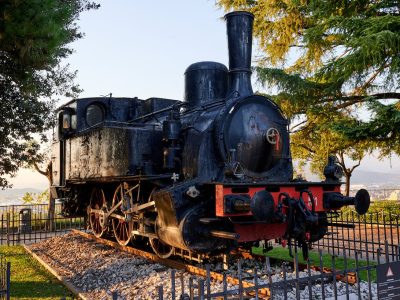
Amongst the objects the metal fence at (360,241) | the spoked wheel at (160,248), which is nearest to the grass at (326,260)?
the metal fence at (360,241)

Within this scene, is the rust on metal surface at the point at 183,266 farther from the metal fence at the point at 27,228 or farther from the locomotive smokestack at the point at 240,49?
the metal fence at the point at 27,228

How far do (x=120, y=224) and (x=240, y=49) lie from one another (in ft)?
14.5

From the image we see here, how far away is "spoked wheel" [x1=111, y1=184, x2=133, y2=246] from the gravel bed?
0.94 feet

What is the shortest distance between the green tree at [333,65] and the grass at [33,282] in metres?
7.32

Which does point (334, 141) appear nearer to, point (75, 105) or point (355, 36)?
point (355, 36)

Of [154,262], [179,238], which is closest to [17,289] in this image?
[154,262]

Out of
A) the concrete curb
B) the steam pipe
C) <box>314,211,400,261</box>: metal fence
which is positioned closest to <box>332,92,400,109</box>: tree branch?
<box>314,211,400,261</box>: metal fence

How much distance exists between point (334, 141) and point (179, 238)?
10.9m

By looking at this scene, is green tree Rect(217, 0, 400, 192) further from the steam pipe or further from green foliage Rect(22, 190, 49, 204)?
green foliage Rect(22, 190, 49, 204)

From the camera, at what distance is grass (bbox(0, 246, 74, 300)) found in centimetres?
603

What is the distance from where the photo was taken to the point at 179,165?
6.70 metres

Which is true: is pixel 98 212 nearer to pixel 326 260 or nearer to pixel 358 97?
pixel 326 260

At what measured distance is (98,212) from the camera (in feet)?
30.4

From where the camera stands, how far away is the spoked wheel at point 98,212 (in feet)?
29.5
